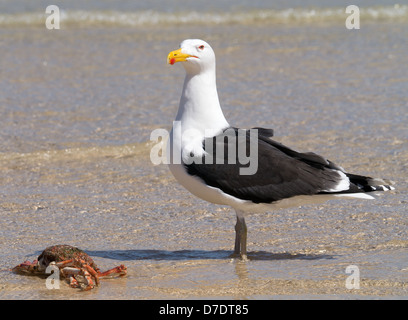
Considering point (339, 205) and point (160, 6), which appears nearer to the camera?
point (339, 205)

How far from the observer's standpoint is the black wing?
15.8 ft

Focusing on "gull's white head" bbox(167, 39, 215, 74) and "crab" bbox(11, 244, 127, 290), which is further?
"gull's white head" bbox(167, 39, 215, 74)

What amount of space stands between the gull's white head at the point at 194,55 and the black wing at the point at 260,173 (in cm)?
45

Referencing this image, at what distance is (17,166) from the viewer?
23.6ft

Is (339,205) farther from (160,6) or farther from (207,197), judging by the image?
(160,6)

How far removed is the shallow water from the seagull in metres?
0.36

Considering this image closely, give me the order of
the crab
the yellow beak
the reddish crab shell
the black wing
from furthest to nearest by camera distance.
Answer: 1. the yellow beak
2. the black wing
3. the reddish crab shell
4. the crab

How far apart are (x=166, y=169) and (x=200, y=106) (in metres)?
2.11

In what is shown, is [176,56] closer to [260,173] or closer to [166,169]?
[260,173]

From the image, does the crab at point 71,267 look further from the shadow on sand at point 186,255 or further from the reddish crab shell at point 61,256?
the shadow on sand at point 186,255

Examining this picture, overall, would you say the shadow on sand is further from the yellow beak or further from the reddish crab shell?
the yellow beak

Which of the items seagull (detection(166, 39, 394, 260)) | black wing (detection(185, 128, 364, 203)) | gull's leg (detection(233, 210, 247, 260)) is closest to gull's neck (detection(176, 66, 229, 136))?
seagull (detection(166, 39, 394, 260))
